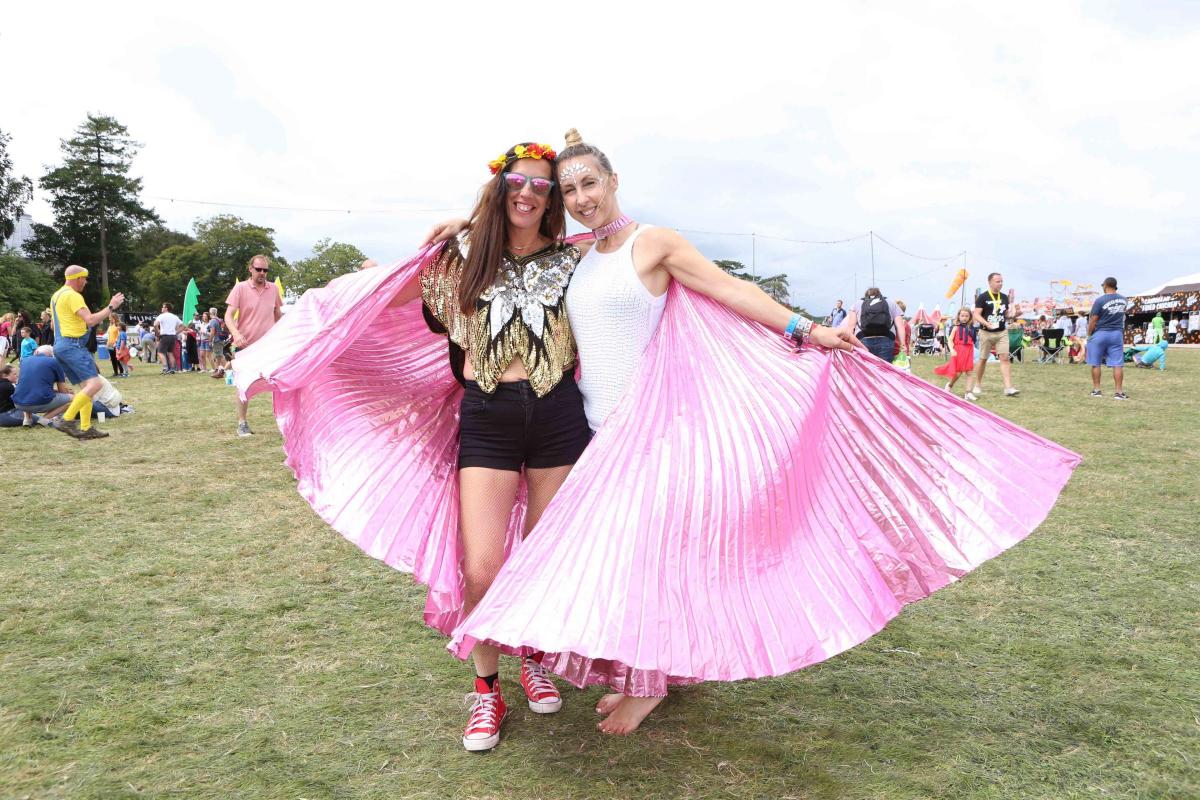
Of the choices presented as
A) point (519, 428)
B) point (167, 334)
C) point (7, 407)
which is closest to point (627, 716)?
point (519, 428)

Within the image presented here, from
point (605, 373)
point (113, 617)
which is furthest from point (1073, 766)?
point (113, 617)

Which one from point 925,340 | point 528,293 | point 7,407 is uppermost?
point 925,340

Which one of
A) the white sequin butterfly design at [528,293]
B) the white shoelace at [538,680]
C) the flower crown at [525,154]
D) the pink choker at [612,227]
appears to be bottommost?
the white shoelace at [538,680]

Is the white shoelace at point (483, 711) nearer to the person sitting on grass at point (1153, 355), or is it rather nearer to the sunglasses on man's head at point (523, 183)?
the sunglasses on man's head at point (523, 183)

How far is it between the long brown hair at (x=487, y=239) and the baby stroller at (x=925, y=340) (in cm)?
3227

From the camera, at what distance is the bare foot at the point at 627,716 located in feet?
9.86

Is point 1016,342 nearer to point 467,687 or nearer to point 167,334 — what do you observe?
point 467,687

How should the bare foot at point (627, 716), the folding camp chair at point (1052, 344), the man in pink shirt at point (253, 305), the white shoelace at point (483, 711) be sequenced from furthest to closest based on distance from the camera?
the folding camp chair at point (1052, 344) → the man in pink shirt at point (253, 305) → the bare foot at point (627, 716) → the white shoelace at point (483, 711)

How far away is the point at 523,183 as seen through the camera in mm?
2945

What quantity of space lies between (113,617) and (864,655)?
12.2 ft

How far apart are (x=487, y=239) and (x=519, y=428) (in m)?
0.73

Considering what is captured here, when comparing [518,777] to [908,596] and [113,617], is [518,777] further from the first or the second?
[113,617]

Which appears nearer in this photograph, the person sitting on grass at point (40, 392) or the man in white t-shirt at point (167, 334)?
the person sitting on grass at point (40, 392)

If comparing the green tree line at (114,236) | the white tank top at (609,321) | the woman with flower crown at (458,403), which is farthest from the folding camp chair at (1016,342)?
the green tree line at (114,236)
